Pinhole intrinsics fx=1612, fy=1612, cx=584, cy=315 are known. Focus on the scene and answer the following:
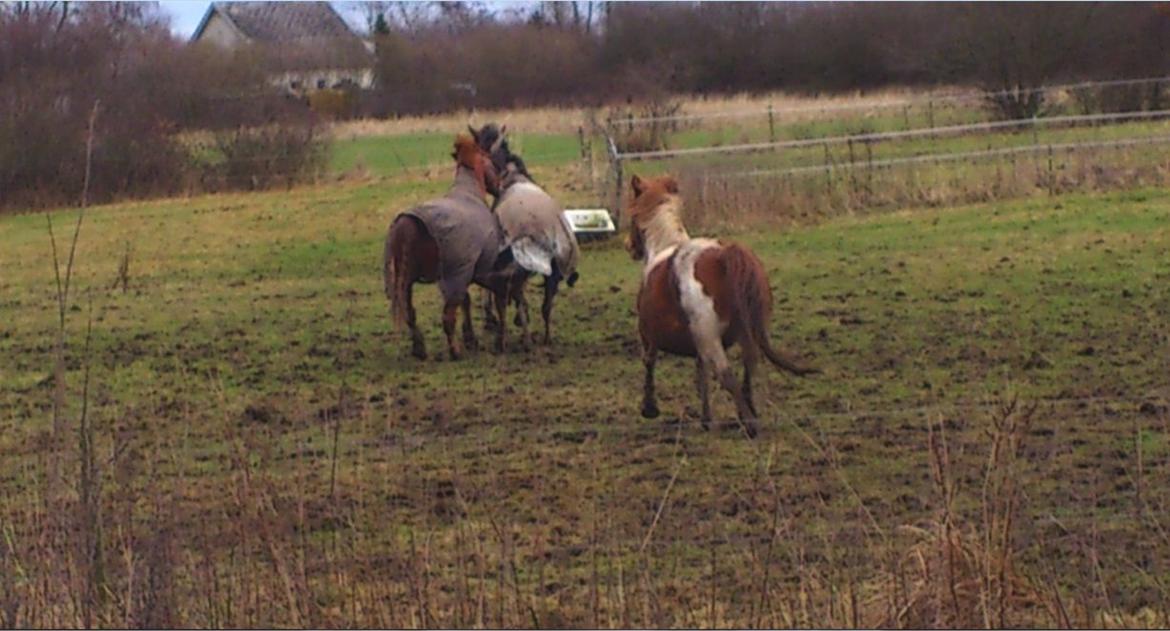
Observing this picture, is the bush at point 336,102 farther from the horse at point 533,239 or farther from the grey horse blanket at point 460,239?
the grey horse blanket at point 460,239

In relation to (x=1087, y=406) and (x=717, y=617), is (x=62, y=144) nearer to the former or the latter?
(x=1087, y=406)

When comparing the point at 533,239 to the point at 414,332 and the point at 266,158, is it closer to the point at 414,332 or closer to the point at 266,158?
the point at 414,332

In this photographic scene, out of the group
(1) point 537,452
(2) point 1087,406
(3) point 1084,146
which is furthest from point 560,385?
(3) point 1084,146

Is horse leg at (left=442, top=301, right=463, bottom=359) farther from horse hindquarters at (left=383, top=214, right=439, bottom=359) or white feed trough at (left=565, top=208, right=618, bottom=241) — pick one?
white feed trough at (left=565, top=208, right=618, bottom=241)

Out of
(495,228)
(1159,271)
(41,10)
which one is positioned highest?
(41,10)

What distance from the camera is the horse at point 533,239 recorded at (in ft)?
39.7

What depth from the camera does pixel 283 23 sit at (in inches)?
1268

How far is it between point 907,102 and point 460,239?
17484 millimetres

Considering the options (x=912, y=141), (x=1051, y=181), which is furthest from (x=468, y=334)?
(x=912, y=141)

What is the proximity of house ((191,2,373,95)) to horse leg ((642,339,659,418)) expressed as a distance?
890 inches

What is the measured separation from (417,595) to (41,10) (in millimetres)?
26144

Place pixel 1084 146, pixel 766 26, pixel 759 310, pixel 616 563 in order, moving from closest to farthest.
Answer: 1. pixel 616 563
2. pixel 759 310
3. pixel 1084 146
4. pixel 766 26

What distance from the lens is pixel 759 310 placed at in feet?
27.6

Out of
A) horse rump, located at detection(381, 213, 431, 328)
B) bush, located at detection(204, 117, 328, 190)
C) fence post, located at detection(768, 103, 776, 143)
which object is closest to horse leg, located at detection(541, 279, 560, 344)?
horse rump, located at detection(381, 213, 431, 328)
